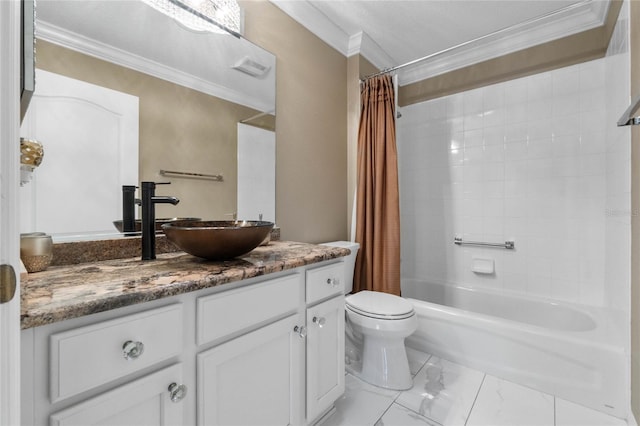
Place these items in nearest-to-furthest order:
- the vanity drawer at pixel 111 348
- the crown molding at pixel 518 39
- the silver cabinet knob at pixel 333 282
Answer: the vanity drawer at pixel 111 348
the silver cabinet knob at pixel 333 282
the crown molding at pixel 518 39

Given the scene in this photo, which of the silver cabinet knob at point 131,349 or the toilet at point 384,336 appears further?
the toilet at point 384,336

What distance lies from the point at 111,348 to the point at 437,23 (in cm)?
271

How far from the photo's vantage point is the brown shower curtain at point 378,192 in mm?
2367

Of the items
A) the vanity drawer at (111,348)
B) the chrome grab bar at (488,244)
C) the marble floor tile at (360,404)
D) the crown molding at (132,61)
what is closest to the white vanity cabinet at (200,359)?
the vanity drawer at (111,348)

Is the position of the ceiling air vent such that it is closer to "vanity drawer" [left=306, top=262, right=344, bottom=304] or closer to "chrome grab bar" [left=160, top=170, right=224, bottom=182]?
"chrome grab bar" [left=160, top=170, right=224, bottom=182]

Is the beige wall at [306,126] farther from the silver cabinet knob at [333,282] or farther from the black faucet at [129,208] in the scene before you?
the black faucet at [129,208]

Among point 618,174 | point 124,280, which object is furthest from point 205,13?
point 618,174

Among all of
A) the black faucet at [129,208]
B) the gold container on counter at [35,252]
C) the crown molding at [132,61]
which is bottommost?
the gold container on counter at [35,252]

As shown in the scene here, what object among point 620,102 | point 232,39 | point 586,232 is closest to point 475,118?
point 620,102

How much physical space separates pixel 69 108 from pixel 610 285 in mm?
3058

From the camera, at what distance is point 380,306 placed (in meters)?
1.76

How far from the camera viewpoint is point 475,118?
2629 mm

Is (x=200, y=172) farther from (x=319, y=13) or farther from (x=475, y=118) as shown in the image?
(x=475, y=118)

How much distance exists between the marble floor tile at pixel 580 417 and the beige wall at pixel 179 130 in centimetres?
197
